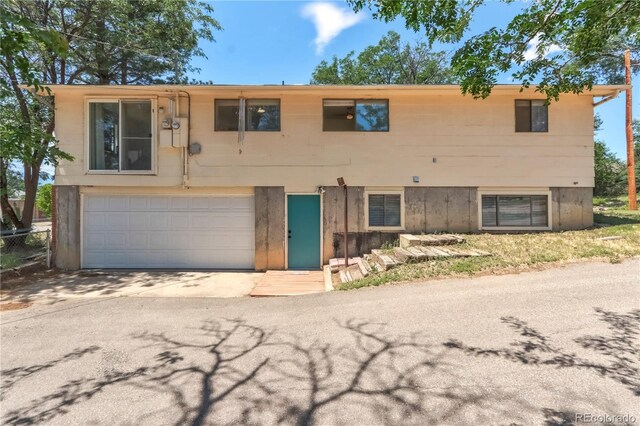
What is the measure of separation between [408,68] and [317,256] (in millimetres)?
18086

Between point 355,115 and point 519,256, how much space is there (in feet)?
17.5

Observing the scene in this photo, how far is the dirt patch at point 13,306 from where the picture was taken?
5.56 metres

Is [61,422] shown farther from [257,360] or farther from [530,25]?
[530,25]

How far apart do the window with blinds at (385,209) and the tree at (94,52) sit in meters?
8.20

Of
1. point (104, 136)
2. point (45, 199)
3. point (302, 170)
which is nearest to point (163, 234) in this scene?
point (104, 136)

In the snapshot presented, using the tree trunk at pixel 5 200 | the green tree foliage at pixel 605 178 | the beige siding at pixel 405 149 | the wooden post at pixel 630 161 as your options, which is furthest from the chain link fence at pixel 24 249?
the green tree foliage at pixel 605 178

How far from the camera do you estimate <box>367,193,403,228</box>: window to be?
29.2 ft

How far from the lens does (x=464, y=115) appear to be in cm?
891

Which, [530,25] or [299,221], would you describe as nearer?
[530,25]

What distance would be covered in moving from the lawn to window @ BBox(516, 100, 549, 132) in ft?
10.3

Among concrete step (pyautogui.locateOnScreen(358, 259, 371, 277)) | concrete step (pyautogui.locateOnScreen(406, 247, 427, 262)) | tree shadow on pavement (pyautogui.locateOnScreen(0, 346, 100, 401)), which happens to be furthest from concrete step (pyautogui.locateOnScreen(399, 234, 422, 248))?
tree shadow on pavement (pyautogui.locateOnScreen(0, 346, 100, 401))

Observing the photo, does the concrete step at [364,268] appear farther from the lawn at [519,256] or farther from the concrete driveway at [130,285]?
the concrete driveway at [130,285]

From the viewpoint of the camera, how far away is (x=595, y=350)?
326 centimetres

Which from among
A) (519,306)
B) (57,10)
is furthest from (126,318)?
(57,10)
